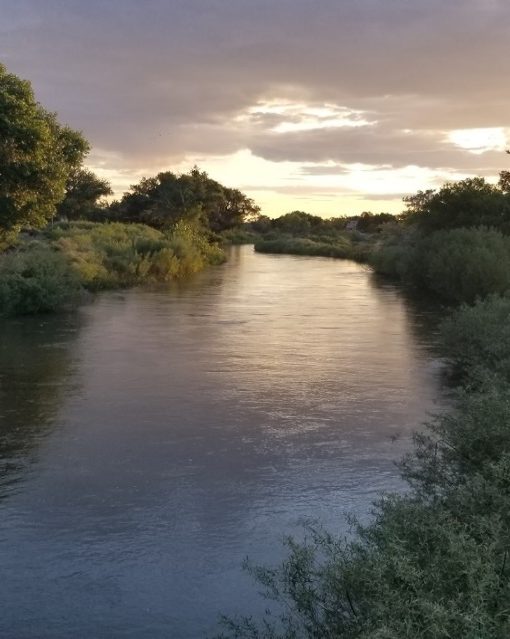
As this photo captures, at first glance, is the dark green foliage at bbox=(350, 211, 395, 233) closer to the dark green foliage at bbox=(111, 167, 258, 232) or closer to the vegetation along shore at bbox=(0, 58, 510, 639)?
the dark green foliage at bbox=(111, 167, 258, 232)

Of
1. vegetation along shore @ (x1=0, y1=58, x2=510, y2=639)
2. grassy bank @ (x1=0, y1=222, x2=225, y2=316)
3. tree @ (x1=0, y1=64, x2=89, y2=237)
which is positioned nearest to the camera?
vegetation along shore @ (x1=0, y1=58, x2=510, y2=639)

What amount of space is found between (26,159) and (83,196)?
55.3 m

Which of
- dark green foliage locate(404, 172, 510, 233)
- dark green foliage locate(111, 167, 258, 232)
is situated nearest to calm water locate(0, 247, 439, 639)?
dark green foliage locate(404, 172, 510, 233)

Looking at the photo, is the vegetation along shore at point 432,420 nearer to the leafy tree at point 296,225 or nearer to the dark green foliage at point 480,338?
the dark green foliage at point 480,338

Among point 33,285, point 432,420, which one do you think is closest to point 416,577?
point 432,420

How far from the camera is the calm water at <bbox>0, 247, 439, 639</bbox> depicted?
6.17m

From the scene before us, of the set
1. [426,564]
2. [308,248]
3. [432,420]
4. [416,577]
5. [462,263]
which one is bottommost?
[432,420]

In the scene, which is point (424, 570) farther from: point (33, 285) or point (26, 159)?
point (33, 285)

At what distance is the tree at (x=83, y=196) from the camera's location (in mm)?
70938

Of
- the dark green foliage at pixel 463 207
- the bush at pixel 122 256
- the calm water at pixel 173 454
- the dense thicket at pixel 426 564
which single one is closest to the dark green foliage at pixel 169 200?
the bush at pixel 122 256

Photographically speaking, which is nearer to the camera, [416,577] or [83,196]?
[416,577]

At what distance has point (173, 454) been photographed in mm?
9594

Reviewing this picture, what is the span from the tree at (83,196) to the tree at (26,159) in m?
50.1

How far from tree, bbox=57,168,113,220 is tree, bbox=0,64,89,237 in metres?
50.1
